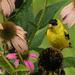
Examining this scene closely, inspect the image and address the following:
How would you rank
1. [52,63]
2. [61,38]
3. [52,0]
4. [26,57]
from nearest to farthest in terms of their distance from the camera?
[52,63]
[26,57]
[61,38]
[52,0]

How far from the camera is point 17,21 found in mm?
430

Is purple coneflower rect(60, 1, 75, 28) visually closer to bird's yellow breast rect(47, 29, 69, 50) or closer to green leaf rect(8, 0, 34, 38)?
green leaf rect(8, 0, 34, 38)

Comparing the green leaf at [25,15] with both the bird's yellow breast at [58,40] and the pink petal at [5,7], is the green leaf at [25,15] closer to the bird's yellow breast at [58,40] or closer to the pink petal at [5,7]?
the pink petal at [5,7]

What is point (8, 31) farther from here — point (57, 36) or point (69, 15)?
point (57, 36)

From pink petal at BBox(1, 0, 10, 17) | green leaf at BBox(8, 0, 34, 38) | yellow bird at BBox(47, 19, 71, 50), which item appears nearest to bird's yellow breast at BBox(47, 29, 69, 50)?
yellow bird at BBox(47, 19, 71, 50)

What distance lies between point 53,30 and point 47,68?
37 centimetres

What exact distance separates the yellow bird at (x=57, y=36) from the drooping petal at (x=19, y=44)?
269 mm

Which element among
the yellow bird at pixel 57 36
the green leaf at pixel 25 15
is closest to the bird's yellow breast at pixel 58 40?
the yellow bird at pixel 57 36

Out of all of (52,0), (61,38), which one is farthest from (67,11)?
(52,0)

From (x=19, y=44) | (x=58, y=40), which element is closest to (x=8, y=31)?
(x=19, y=44)

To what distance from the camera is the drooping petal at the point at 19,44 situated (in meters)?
0.35

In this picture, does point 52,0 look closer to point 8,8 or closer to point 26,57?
point 26,57

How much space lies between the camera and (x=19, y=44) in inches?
13.9

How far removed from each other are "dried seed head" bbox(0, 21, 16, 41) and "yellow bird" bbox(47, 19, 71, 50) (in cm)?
25
